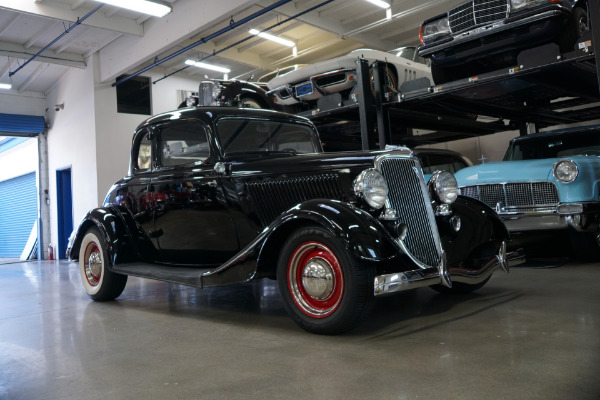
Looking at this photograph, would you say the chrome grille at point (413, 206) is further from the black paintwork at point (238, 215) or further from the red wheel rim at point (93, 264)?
the red wheel rim at point (93, 264)

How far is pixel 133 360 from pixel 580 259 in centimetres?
531

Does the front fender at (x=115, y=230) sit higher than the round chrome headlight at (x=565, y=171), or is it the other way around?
the round chrome headlight at (x=565, y=171)

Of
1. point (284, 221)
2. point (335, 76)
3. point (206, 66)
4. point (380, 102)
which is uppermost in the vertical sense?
point (206, 66)

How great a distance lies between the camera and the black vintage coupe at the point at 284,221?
2.86 meters

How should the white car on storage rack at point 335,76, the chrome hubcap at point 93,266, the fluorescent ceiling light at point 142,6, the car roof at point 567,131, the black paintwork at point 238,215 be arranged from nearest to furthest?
the black paintwork at point 238,215 → the chrome hubcap at point 93,266 → the car roof at point 567,131 → the white car on storage rack at point 335,76 → the fluorescent ceiling light at point 142,6

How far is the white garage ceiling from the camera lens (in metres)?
9.47

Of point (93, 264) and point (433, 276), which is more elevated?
point (93, 264)

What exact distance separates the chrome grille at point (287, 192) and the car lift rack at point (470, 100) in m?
2.84

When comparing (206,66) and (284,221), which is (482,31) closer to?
(284,221)

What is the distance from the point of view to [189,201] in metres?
3.99

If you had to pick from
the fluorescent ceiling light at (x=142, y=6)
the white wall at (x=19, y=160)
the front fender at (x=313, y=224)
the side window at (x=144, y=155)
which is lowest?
the front fender at (x=313, y=224)

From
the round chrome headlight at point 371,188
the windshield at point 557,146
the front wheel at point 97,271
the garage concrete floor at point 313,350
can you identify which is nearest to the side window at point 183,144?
the front wheel at point 97,271

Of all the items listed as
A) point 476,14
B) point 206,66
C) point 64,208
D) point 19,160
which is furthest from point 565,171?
point 19,160

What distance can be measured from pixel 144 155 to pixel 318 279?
241 centimetres
